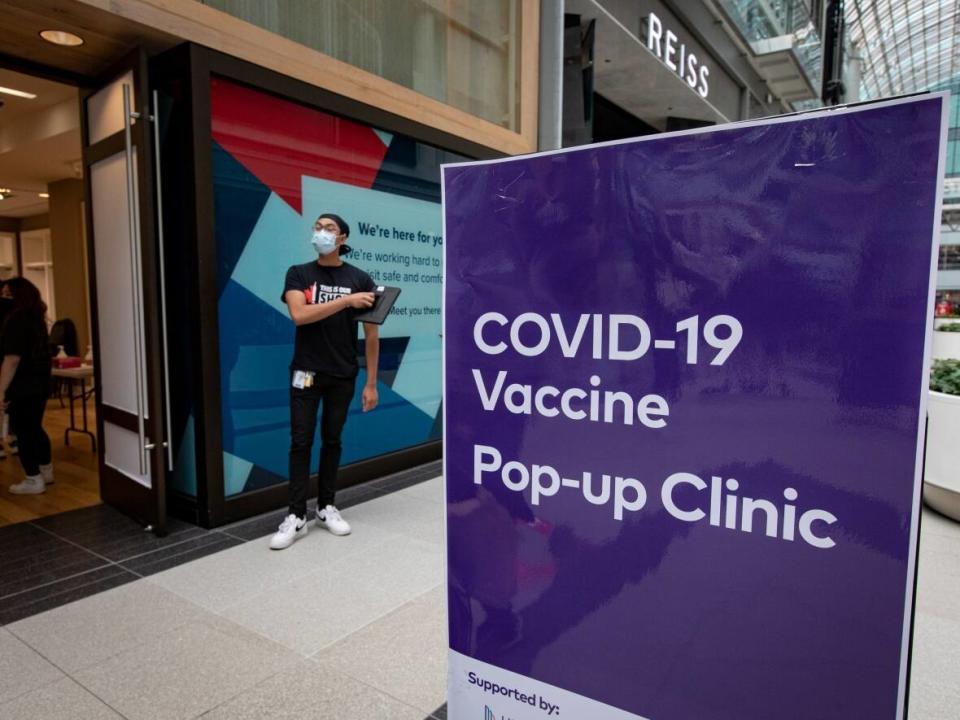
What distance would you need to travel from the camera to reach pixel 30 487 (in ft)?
15.1

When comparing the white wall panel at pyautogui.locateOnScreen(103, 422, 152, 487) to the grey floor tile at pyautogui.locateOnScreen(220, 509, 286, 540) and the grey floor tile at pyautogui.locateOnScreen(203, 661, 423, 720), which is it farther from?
the grey floor tile at pyautogui.locateOnScreen(203, 661, 423, 720)

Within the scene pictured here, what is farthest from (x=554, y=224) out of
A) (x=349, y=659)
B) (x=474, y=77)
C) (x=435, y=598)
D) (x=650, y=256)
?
(x=474, y=77)

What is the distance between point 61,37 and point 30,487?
3007mm

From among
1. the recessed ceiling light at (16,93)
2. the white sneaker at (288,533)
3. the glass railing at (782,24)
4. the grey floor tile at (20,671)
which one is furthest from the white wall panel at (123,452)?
the glass railing at (782,24)

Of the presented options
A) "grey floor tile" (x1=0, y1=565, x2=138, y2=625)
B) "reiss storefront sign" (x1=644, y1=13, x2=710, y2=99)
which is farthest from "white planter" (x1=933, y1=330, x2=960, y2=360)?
"grey floor tile" (x1=0, y1=565, x2=138, y2=625)

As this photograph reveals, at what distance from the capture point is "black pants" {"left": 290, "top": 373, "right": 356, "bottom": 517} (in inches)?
141

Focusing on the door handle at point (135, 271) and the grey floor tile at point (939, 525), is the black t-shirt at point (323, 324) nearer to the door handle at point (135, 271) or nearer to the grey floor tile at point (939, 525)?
the door handle at point (135, 271)

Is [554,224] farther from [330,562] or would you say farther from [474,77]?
[474,77]

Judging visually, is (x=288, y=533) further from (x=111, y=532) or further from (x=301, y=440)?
(x=111, y=532)

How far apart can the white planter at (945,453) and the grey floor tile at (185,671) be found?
13.0ft

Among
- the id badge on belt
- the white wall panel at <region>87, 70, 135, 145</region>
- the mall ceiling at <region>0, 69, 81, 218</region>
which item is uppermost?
the mall ceiling at <region>0, 69, 81, 218</region>

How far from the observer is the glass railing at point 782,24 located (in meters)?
12.0

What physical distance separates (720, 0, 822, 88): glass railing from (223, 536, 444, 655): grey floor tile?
439 inches

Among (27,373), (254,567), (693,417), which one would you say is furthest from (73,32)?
(693,417)
